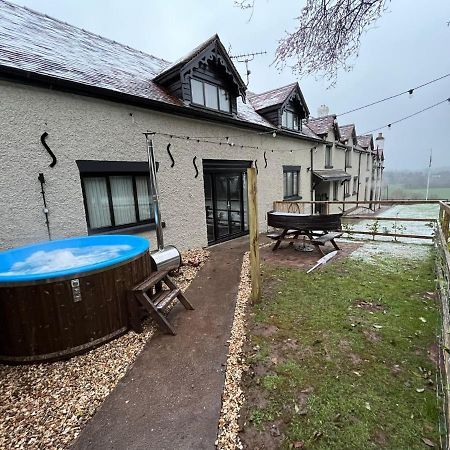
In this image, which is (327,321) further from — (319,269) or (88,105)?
(88,105)

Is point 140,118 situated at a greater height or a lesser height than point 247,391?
greater

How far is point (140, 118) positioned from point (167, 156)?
1.16m

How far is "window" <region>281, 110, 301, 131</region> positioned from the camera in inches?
477

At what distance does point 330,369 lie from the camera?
8.87ft

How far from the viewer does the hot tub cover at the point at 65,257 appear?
3000 mm

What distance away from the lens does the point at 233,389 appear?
2.51 meters

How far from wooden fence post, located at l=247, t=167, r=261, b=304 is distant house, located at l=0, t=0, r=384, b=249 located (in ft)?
11.4

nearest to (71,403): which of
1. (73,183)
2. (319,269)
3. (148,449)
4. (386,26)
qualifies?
(148,449)

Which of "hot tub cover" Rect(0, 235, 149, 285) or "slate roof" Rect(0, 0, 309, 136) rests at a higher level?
"slate roof" Rect(0, 0, 309, 136)

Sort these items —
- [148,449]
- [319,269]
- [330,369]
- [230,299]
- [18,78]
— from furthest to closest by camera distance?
1. [319,269]
2. [230,299]
3. [18,78]
4. [330,369]
5. [148,449]

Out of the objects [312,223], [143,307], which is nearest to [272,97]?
[312,223]

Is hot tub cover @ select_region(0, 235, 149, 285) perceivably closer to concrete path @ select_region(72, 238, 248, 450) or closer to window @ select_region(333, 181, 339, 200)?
concrete path @ select_region(72, 238, 248, 450)

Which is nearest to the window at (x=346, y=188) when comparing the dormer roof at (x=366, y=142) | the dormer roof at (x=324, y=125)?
the dormer roof at (x=324, y=125)

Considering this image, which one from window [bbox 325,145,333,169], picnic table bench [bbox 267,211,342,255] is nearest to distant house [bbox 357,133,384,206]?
window [bbox 325,145,333,169]
